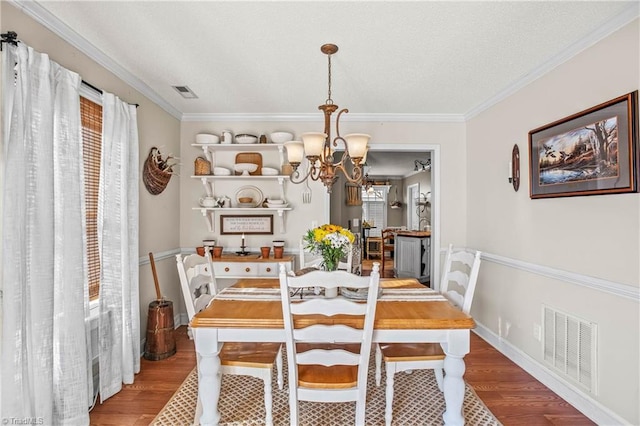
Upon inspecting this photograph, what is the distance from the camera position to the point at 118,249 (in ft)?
8.34

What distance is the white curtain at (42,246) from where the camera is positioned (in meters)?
1.68

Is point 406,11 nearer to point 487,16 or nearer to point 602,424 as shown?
point 487,16

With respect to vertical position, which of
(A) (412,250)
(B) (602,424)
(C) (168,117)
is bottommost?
(B) (602,424)

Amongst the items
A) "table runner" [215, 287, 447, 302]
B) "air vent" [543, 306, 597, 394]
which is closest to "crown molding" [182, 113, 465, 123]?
"table runner" [215, 287, 447, 302]

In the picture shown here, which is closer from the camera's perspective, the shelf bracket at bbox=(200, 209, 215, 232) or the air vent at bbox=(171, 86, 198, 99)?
the air vent at bbox=(171, 86, 198, 99)

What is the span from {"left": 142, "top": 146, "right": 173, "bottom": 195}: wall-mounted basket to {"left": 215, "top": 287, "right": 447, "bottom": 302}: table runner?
151 centimetres

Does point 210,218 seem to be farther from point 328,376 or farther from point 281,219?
point 328,376

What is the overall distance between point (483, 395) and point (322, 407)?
46.2 inches

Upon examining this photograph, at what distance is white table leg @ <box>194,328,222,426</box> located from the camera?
1.84m

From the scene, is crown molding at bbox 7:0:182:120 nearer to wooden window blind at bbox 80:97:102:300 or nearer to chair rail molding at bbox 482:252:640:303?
wooden window blind at bbox 80:97:102:300

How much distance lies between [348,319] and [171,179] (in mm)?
2839

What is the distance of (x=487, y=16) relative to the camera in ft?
6.48

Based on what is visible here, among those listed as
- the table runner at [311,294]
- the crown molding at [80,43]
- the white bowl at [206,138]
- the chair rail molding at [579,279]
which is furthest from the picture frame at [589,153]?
the crown molding at [80,43]

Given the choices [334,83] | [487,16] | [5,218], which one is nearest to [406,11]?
[487,16]
